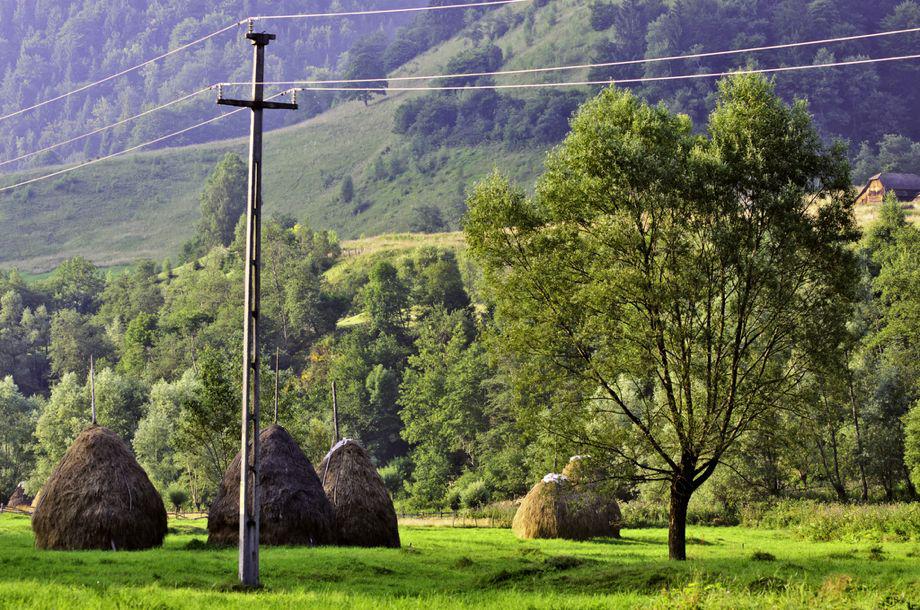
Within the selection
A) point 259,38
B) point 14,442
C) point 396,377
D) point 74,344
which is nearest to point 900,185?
point 396,377

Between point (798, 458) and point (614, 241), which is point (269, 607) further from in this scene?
point (798, 458)

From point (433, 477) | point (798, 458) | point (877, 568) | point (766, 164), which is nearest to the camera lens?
point (877, 568)

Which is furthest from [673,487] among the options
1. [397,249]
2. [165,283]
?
[165,283]

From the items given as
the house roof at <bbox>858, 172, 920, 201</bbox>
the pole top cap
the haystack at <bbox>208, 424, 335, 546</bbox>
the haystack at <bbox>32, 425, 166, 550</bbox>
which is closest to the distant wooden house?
the house roof at <bbox>858, 172, 920, 201</bbox>

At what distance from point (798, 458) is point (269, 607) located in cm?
4242

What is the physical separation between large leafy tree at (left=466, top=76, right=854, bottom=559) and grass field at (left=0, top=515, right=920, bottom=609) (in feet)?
16.0

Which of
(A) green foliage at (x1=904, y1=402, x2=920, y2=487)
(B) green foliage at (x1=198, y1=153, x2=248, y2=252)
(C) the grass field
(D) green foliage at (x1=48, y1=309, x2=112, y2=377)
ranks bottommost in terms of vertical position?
(C) the grass field

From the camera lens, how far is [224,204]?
521 feet

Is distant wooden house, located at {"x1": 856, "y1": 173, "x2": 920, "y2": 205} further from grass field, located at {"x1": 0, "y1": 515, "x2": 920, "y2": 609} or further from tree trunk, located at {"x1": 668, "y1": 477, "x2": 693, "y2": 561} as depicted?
tree trunk, located at {"x1": 668, "y1": 477, "x2": 693, "y2": 561}

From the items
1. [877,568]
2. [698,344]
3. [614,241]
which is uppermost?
[614,241]

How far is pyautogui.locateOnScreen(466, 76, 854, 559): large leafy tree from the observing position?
28.8m

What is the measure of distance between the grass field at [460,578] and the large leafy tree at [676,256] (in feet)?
16.0

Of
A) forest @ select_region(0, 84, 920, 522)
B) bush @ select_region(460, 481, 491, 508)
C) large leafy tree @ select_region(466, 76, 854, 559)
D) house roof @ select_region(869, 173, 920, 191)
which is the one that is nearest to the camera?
large leafy tree @ select_region(466, 76, 854, 559)

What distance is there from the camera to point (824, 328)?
29.3m
